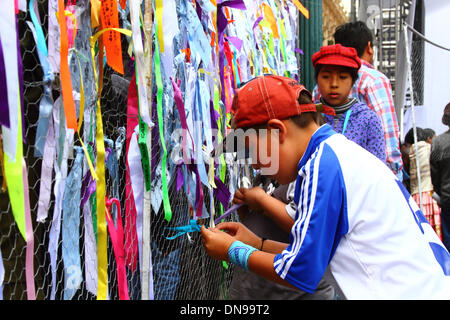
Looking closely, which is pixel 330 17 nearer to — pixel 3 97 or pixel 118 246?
pixel 118 246

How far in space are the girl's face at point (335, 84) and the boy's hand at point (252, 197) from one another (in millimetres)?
1046

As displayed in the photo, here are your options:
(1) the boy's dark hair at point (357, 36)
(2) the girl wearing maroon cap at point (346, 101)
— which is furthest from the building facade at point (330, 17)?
(2) the girl wearing maroon cap at point (346, 101)

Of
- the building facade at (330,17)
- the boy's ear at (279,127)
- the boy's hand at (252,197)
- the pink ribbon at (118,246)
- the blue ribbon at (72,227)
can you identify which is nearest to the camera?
the boy's ear at (279,127)

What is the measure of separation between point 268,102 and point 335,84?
1.32m

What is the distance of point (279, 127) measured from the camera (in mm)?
1563

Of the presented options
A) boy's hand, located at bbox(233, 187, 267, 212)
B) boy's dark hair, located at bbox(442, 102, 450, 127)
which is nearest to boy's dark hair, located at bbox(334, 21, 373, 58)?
boy's hand, located at bbox(233, 187, 267, 212)

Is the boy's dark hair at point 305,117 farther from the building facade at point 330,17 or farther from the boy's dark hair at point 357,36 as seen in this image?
the building facade at point 330,17

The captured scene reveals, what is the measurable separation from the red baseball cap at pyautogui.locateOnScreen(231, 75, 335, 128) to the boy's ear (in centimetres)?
2

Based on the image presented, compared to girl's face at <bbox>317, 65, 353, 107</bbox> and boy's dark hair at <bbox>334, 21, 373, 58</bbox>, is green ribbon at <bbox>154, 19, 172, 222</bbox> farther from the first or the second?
boy's dark hair at <bbox>334, 21, 373, 58</bbox>

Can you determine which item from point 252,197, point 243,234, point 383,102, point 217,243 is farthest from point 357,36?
point 217,243

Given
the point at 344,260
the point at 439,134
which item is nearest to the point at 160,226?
the point at 344,260

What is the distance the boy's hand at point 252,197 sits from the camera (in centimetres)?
191

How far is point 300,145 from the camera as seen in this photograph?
1.58 meters

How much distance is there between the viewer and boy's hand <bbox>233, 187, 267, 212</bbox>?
191 cm
